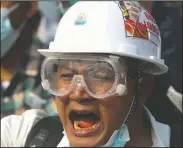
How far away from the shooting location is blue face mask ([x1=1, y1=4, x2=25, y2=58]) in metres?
3.99

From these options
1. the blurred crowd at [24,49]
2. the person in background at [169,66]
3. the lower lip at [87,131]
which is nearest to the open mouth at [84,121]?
the lower lip at [87,131]

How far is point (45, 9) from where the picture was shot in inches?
159

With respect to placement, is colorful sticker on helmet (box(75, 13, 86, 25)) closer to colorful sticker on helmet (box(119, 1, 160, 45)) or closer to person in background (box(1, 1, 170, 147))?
person in background (box(1, 1, 170, 147))

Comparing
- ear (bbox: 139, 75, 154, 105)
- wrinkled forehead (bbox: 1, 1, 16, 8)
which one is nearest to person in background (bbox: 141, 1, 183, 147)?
ear (bbox: 139, 75, 154, 105)

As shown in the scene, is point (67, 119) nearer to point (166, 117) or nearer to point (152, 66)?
point (152, 66)

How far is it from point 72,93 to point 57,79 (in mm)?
169

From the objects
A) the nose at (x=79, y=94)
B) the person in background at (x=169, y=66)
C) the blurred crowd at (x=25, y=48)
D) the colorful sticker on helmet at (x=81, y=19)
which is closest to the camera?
the nose at (x=79, y=94)

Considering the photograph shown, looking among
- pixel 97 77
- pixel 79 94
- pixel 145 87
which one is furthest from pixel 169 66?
pixel 79 94

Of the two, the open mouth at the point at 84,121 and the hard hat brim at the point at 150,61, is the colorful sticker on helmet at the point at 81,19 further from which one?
the open mouth at the point at 84,121

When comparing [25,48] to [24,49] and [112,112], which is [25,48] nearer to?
[24,49]

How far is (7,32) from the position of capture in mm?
4055

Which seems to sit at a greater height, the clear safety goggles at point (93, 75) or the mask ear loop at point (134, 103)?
the clear safety goggles at point (93, 75)

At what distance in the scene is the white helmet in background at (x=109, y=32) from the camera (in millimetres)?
2482

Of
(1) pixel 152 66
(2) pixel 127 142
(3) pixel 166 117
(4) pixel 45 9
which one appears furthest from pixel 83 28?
(4) pixel 45 9
